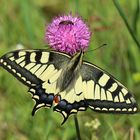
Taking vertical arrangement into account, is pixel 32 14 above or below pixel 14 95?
above

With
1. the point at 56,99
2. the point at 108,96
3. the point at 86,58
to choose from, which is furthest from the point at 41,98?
the point at 86,58

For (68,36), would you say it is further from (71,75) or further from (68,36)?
(71,75)

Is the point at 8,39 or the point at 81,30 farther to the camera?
the point at 8,39

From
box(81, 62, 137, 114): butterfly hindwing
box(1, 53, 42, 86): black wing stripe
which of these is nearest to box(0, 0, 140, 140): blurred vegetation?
box(81, 62, 137, 114): butterfly hindwing

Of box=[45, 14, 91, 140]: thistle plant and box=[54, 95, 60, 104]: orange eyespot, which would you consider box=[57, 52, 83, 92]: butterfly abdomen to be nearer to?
box=[54, 95, 60, 104]: orange eyespot

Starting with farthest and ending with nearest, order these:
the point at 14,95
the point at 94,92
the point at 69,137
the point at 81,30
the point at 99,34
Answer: the point at 99,34 < the point at 14,95 < the point at 69,137 < the point at 81,30 < the point at 94,92

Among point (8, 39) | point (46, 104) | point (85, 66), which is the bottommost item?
point (46, 104)

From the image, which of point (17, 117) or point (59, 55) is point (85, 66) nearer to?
point (59, 55)

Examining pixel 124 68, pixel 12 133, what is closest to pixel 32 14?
pixel 124 68
